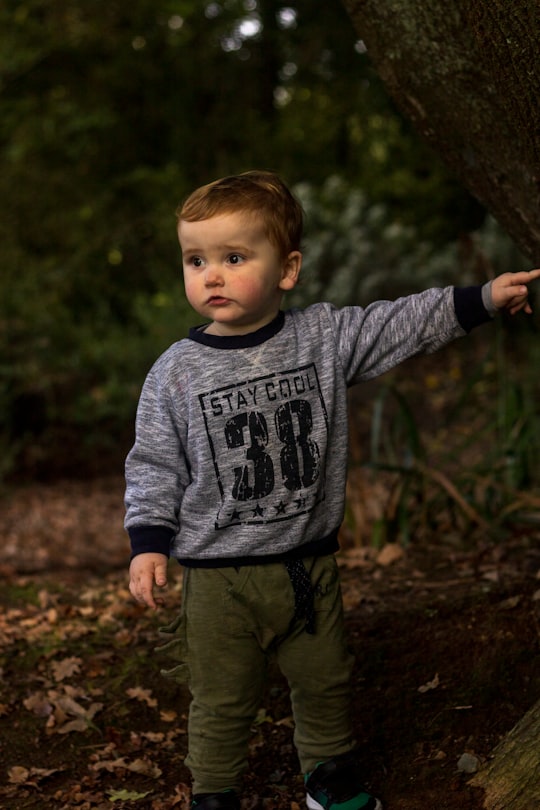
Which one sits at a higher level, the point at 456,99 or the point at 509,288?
the point at 456,99

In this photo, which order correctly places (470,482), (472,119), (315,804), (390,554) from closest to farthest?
(315,804) → (472,119) → (390,554) → (470,482)

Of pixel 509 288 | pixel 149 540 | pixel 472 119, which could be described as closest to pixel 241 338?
pixel 149 540

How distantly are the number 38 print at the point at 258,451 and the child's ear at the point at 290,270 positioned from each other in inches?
9.2

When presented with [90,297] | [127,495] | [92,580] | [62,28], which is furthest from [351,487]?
[62,28]

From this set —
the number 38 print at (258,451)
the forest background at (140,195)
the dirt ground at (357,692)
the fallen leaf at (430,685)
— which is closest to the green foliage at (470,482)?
the dirt ground at (357,692)

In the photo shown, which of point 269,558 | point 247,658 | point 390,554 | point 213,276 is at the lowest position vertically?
point 390,554

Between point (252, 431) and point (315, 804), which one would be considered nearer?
point (252, 431)

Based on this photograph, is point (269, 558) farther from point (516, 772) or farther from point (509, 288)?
point (509, 288)

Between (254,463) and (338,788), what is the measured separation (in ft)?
2.87

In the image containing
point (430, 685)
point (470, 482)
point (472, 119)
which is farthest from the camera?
point (470, 482)

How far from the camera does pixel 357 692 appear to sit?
10.3 ft

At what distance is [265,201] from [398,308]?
0.44m

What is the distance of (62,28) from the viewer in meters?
10.1

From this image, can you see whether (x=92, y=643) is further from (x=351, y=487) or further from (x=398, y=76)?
(x=398, y=76)
